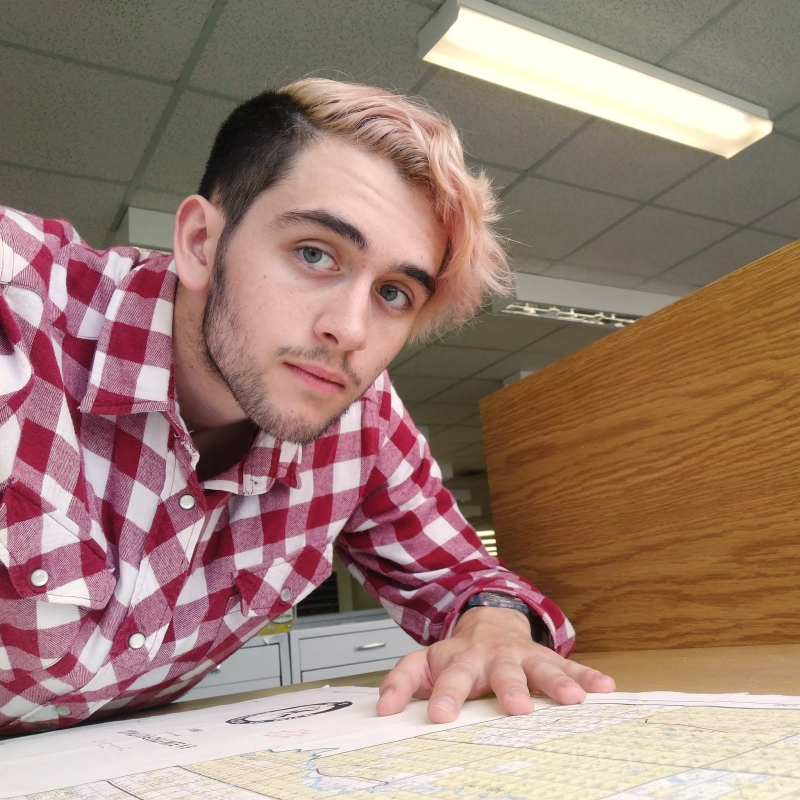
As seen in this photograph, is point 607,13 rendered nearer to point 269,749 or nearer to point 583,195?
point 583,195

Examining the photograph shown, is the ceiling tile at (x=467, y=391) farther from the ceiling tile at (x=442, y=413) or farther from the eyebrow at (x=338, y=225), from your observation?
the eyebrow at (x=338, y=225)

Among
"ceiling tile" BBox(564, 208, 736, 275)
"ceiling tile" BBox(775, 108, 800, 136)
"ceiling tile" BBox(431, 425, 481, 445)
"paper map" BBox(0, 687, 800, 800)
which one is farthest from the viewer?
"ceiling tile" BBox(431, 425, 481, 445)

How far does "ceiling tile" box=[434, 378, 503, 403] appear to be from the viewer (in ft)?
16.7

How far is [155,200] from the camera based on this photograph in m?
2.72

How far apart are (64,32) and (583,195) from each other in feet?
6.81

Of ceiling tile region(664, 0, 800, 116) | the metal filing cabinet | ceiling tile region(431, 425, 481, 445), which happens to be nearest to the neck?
ceiling tile region(664, 0, 800, 116)

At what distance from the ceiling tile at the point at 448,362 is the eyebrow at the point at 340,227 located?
3520 mm

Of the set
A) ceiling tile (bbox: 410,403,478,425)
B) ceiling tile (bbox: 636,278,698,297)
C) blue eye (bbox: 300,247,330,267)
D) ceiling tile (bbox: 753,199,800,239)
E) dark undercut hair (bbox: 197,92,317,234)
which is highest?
ceiling tile (bbox: 753,199,800,239)

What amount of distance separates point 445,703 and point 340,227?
0.45m

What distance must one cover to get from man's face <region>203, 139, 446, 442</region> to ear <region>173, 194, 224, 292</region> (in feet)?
0.10

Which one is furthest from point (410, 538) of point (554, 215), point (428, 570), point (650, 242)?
point (650, 242)

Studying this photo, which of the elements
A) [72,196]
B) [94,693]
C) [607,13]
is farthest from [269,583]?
[72,196]

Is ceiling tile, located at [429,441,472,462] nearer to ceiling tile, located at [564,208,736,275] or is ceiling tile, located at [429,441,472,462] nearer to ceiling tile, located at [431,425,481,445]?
ceiling tile, located at [431,425,481,445]

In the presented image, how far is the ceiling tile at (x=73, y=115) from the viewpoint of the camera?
80.6 inches
